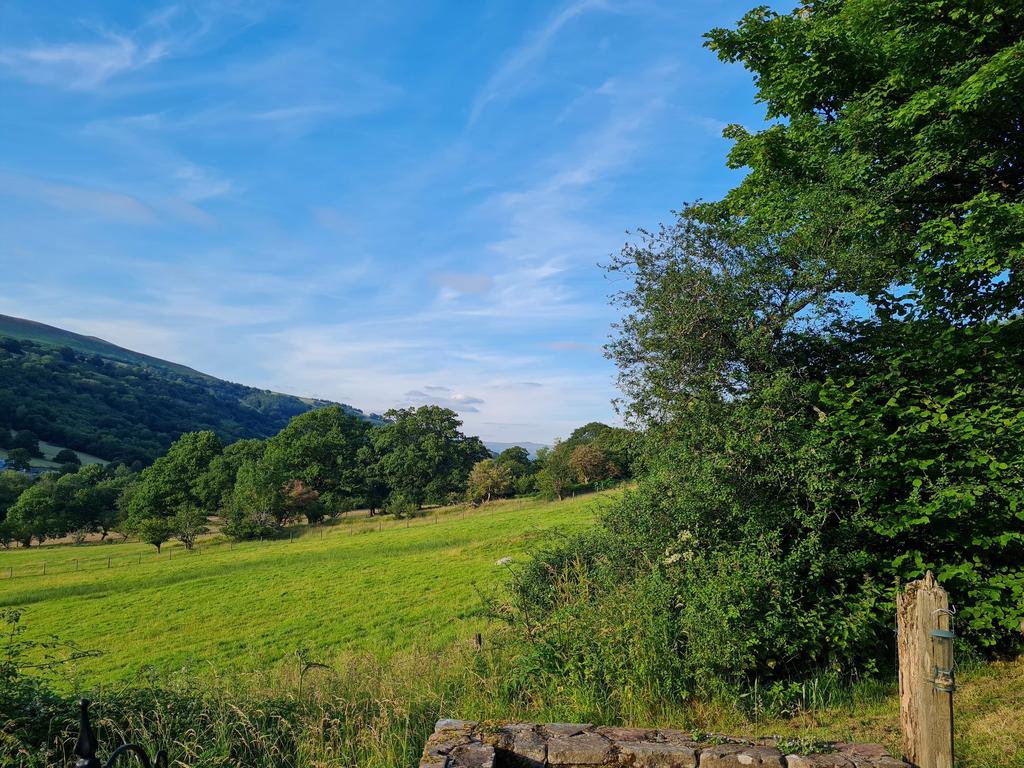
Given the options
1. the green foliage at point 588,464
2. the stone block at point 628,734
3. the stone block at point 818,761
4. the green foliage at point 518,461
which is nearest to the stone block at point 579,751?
the stone block at point 628,734

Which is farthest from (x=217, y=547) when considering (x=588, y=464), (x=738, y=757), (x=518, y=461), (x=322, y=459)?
(x=738, y=757)

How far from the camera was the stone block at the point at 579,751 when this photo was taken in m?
4.29

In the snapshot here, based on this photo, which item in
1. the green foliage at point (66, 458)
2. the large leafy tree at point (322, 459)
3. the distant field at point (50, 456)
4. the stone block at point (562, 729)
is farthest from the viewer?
the green foliage at point (66, 458)

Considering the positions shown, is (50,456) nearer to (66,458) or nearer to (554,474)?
(66,458)

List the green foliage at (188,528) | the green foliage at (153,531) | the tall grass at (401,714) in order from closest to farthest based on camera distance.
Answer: the tall grass at (401,714)
the green foliage at (153,531)
the green foliage at (188,528)

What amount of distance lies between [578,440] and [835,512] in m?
64.2

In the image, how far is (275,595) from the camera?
24.6m

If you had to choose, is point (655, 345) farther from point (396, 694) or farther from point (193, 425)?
point (193, 425)

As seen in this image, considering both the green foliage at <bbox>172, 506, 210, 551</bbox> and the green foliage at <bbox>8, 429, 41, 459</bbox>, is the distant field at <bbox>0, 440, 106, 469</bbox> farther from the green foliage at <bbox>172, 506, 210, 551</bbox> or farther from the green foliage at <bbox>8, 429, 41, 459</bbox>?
the green foliage at <bbox>172, 506, 210, 551</bbox>

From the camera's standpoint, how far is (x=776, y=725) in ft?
19.2

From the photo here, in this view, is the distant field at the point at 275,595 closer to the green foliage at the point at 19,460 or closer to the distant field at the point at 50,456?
the green foliage at the point at 19,460

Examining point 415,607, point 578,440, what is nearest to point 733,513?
point 415,607

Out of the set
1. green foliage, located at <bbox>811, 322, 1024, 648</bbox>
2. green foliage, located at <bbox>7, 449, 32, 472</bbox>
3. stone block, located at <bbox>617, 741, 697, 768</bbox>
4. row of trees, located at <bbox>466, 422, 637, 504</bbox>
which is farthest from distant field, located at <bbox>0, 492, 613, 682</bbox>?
green foliage, located at <bbox>7, 449, 32, 472</bbox>

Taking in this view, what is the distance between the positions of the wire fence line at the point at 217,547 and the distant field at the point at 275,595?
33 cm
